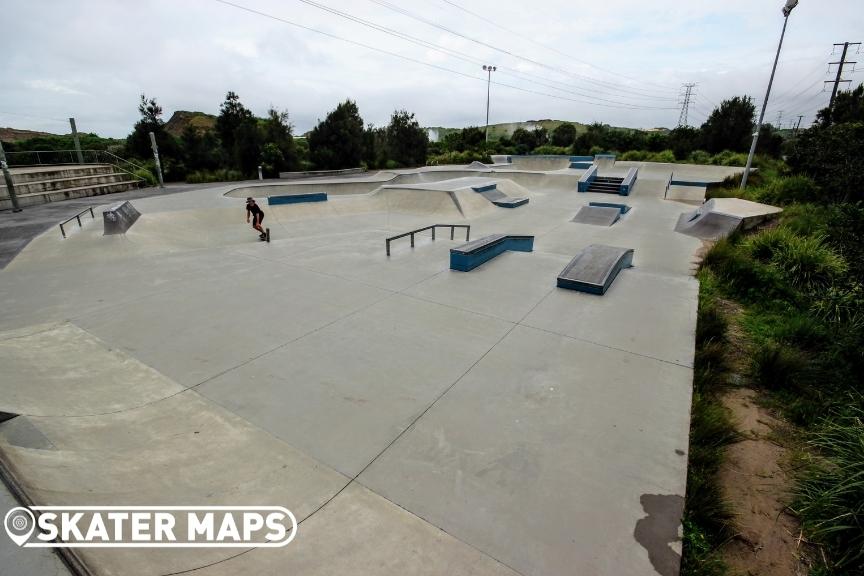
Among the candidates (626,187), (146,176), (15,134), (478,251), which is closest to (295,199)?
(478,251)

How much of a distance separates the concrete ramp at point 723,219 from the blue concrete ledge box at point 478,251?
689 centimetres

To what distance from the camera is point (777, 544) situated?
3.07 meters

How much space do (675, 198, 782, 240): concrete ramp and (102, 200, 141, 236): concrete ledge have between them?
17.4 metres

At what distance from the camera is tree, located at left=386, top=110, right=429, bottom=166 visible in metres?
39.0

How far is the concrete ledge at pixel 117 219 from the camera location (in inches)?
413

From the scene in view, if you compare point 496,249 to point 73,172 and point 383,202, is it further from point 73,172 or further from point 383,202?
point 73,172

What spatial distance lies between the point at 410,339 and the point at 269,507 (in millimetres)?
2885

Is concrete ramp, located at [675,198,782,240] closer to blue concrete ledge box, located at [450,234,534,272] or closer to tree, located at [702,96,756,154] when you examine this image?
blue concrete ledge box, located at [450,234,534,272]

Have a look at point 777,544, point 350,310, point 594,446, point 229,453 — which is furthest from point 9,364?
point 777,544

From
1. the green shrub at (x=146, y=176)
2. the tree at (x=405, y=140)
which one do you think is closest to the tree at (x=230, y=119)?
the green shrub at (x=146, y=176)

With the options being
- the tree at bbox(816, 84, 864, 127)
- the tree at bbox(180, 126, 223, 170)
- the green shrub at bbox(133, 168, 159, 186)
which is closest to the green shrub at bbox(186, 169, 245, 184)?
the tree at bbox(180, 126, 223, 170)

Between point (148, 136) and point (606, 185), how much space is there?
29792 millimetres

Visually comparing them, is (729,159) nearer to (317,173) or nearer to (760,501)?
(317,173)

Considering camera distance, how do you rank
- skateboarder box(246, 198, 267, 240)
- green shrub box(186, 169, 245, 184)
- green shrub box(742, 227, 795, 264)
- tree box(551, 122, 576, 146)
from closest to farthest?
green shrub box(742, 227, 795, 264), skateboarder box(246, 198, 267, 240), green shrub box(186, 169, 245, 184), tree box(551, 122, 576, 146)
